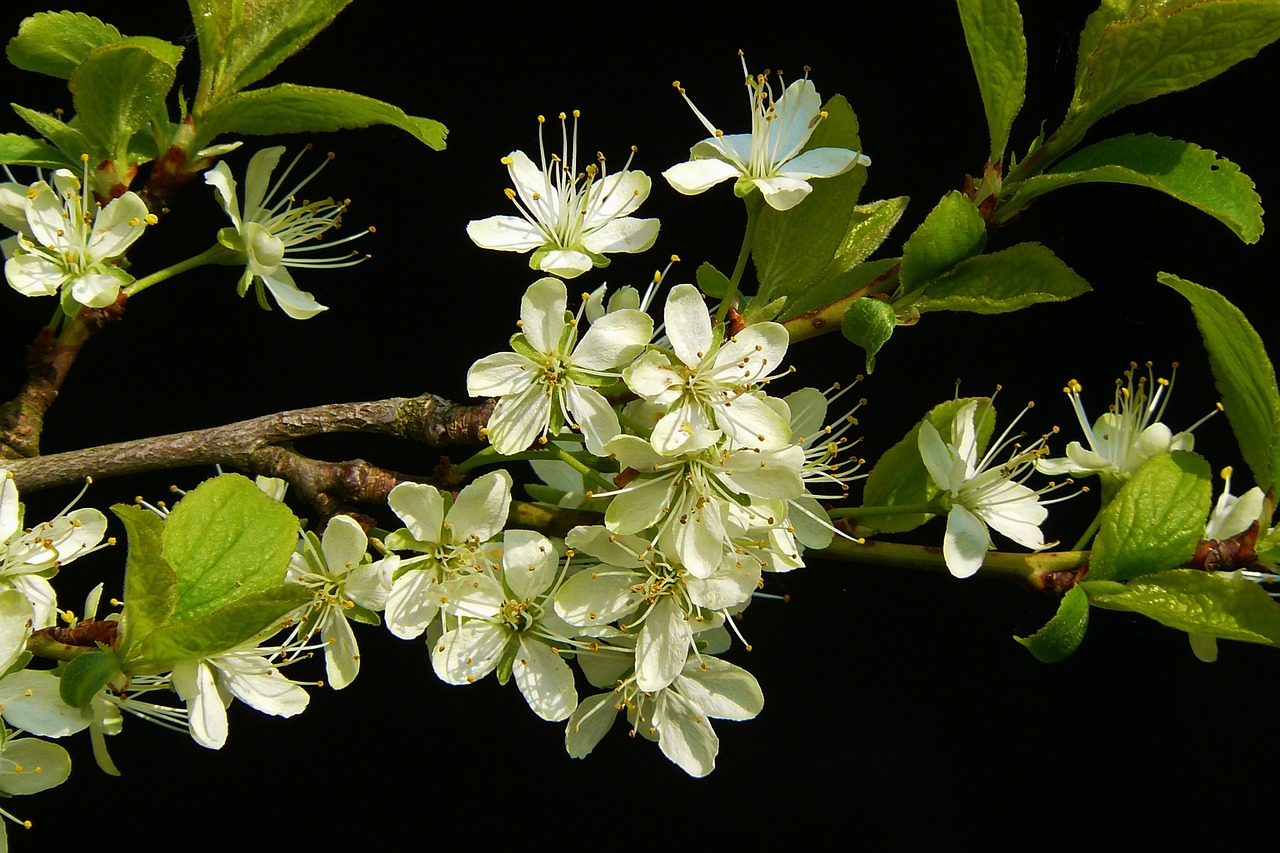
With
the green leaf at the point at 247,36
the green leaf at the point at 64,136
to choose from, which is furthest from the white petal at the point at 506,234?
the green leaf at the point at 64,136

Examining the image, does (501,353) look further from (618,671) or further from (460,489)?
(618,671)

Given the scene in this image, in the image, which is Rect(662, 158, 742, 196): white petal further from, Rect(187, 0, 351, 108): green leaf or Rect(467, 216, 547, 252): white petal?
Rect(187, 0, 351, 108): green leaf

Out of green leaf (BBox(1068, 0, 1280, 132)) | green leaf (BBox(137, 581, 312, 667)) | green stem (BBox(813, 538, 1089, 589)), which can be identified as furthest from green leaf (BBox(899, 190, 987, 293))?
green leaf (BBox(137, 581, 312, 667))

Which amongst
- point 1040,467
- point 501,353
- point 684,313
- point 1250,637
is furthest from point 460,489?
point 1250,637

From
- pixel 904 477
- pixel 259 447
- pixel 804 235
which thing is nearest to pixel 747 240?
pixel 804 235

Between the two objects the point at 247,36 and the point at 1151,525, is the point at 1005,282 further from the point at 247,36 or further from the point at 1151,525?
the point at 247,36
